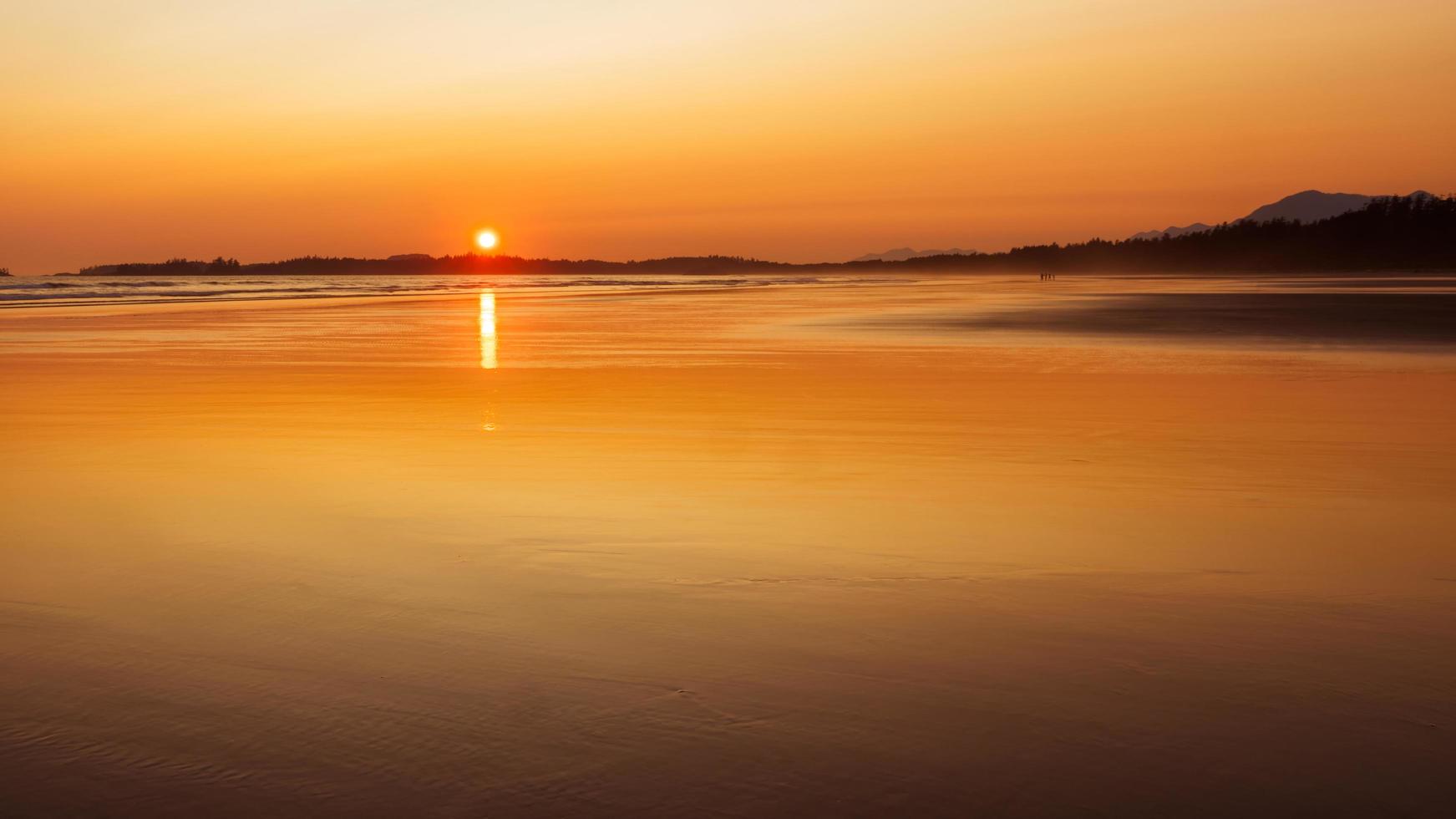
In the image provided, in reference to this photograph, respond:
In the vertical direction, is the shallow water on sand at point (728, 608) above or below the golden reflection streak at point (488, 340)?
below

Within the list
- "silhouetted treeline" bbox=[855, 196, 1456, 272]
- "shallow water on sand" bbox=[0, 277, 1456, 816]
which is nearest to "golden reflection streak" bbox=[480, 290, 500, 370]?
"shallow water on sand" bbox=[0, 277, 1456, 816]

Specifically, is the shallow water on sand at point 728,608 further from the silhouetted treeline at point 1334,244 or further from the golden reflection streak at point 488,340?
the silhouetted treeline at point 1334,244

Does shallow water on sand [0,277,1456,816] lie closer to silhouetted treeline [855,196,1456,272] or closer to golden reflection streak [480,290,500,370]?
golden reflection streak [480,290,500,370]

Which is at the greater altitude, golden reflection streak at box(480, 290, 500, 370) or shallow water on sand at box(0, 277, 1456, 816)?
golden reflection streak at box(480, 290, 500, 370)

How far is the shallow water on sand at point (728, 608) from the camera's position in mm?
3137

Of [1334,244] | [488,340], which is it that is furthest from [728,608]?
[1334,244]

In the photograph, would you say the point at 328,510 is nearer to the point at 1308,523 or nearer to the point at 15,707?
the point at 15,707

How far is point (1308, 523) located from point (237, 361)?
14.4 meters

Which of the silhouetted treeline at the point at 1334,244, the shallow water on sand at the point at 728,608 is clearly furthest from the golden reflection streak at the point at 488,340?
the silhouetted treeline at the point at 1334,244

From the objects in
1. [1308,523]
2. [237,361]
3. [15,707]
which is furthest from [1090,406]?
[237,361]

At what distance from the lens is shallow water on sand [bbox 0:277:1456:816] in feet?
10.3

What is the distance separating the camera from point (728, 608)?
15.2ft

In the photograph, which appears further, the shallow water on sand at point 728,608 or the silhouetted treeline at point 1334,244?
the silhouetted treeline at point 1334,244

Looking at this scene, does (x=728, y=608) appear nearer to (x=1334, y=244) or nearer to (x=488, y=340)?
(x=488, y=340)
